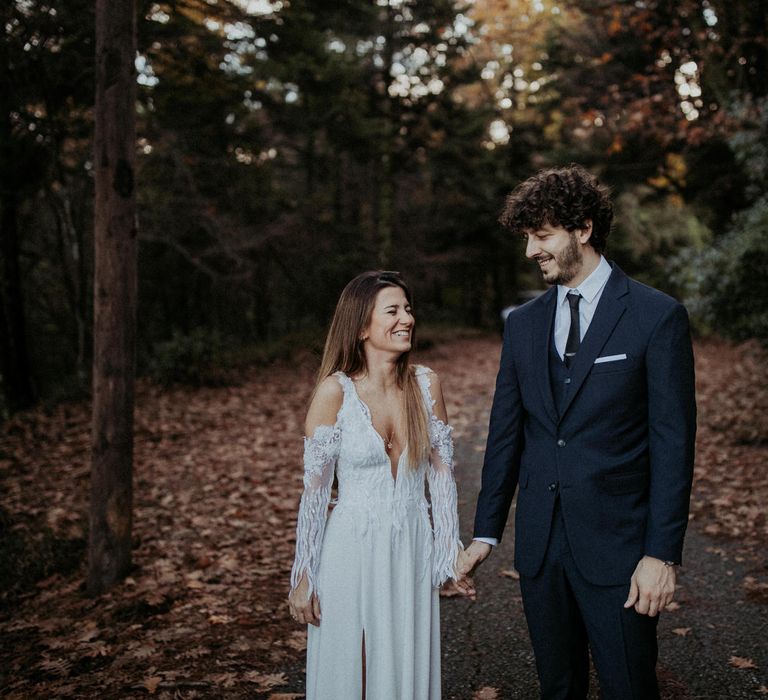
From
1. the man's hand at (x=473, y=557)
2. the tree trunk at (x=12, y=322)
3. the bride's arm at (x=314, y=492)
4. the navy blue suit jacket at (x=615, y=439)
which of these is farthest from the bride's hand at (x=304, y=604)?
the tree trunk at (x=12, y=322)

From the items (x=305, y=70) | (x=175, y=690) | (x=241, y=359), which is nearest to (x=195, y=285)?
(x=241, y=359)

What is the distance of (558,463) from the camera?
262 centimetres

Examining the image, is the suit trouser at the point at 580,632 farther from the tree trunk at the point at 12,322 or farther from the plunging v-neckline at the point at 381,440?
the tree trunk at the point at 12,322

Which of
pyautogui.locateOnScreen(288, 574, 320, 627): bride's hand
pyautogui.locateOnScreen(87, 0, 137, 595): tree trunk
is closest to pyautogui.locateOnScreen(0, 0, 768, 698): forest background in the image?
pyautogui.locateOnScreen(87, 0, 137, 595): tree trunk

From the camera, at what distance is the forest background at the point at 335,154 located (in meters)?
9.85

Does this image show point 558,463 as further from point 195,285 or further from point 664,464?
point 195,285

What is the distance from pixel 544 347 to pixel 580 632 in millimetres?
1157

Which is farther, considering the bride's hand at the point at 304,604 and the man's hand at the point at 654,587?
the bride's hand at the point at 304,604

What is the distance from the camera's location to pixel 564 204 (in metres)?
2.60

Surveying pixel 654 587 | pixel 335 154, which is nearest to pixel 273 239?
pixel 335 154

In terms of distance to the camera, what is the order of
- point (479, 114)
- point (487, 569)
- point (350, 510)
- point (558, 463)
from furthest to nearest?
point (479, 114) → point (487, 569) → point (350, 510) → point (558, 463)

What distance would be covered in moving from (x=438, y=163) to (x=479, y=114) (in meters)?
2.08

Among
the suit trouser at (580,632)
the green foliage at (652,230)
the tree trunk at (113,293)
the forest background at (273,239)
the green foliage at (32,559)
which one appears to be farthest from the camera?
the green foliage at (652,230)

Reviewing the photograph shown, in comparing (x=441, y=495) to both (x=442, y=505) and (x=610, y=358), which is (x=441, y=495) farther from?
(x=610, y=358)
